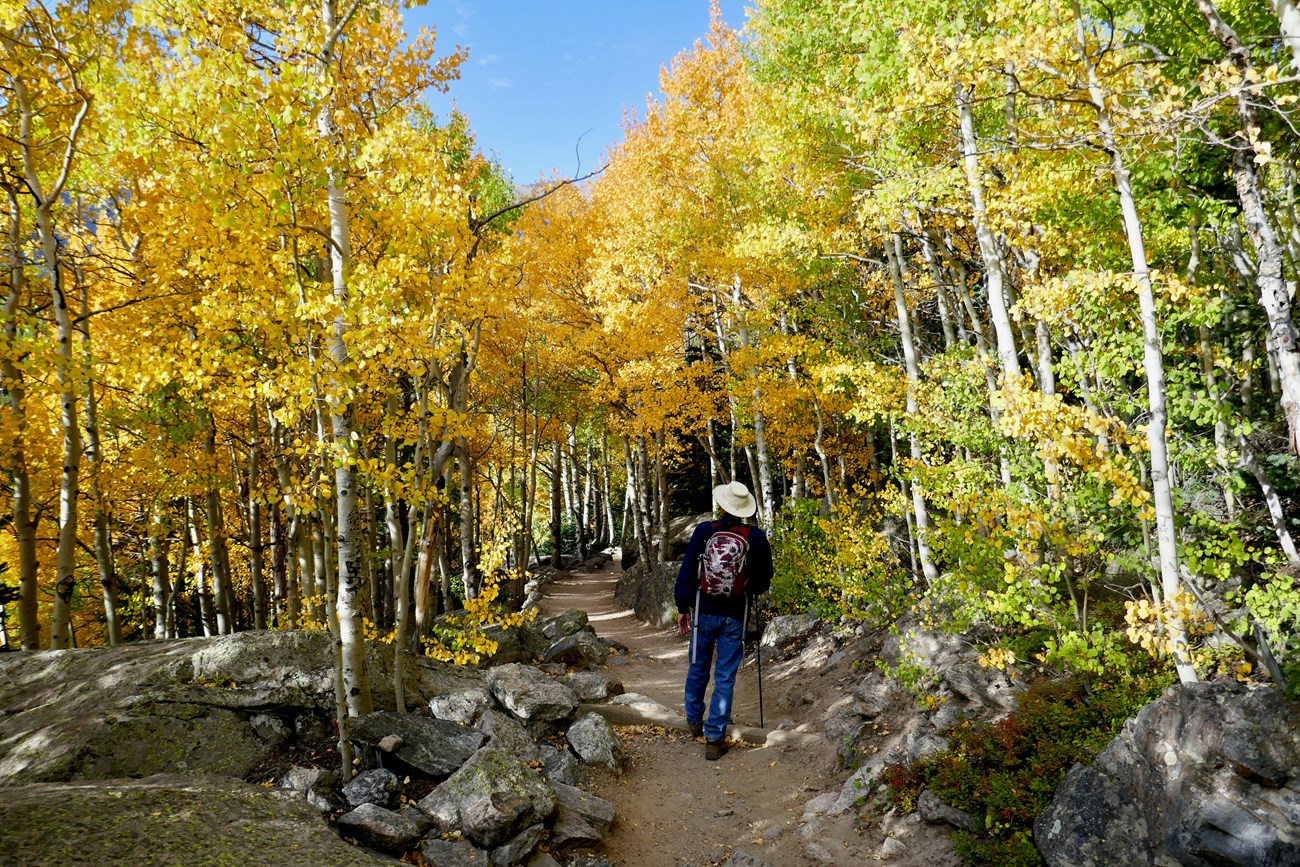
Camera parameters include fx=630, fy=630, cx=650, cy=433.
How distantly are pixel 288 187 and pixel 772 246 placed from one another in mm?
6013

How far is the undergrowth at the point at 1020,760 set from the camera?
3.86 m

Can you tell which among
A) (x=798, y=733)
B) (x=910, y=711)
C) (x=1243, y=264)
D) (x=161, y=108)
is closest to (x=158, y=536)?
(x=161, y=108)

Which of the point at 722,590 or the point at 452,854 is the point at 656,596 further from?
the point at 452,854

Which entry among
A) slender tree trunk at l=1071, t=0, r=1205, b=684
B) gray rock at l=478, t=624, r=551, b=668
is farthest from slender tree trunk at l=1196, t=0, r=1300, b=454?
gray rock at l=478, t=624, r=551, b=668

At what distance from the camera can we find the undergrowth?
12.7 ft

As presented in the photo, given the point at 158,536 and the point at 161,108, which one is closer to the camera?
the point at 161,108

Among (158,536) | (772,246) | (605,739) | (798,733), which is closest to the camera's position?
(605,739)

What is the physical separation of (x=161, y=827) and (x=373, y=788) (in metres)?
1.66

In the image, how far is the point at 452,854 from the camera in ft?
12.8

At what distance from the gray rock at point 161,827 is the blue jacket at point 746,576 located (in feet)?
10.8

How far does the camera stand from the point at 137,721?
4.62 meters

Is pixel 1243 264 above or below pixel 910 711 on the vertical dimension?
above

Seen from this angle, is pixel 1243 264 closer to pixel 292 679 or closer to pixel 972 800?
pixel 972 800

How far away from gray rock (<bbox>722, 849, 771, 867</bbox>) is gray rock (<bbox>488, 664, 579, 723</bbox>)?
2406 mm
